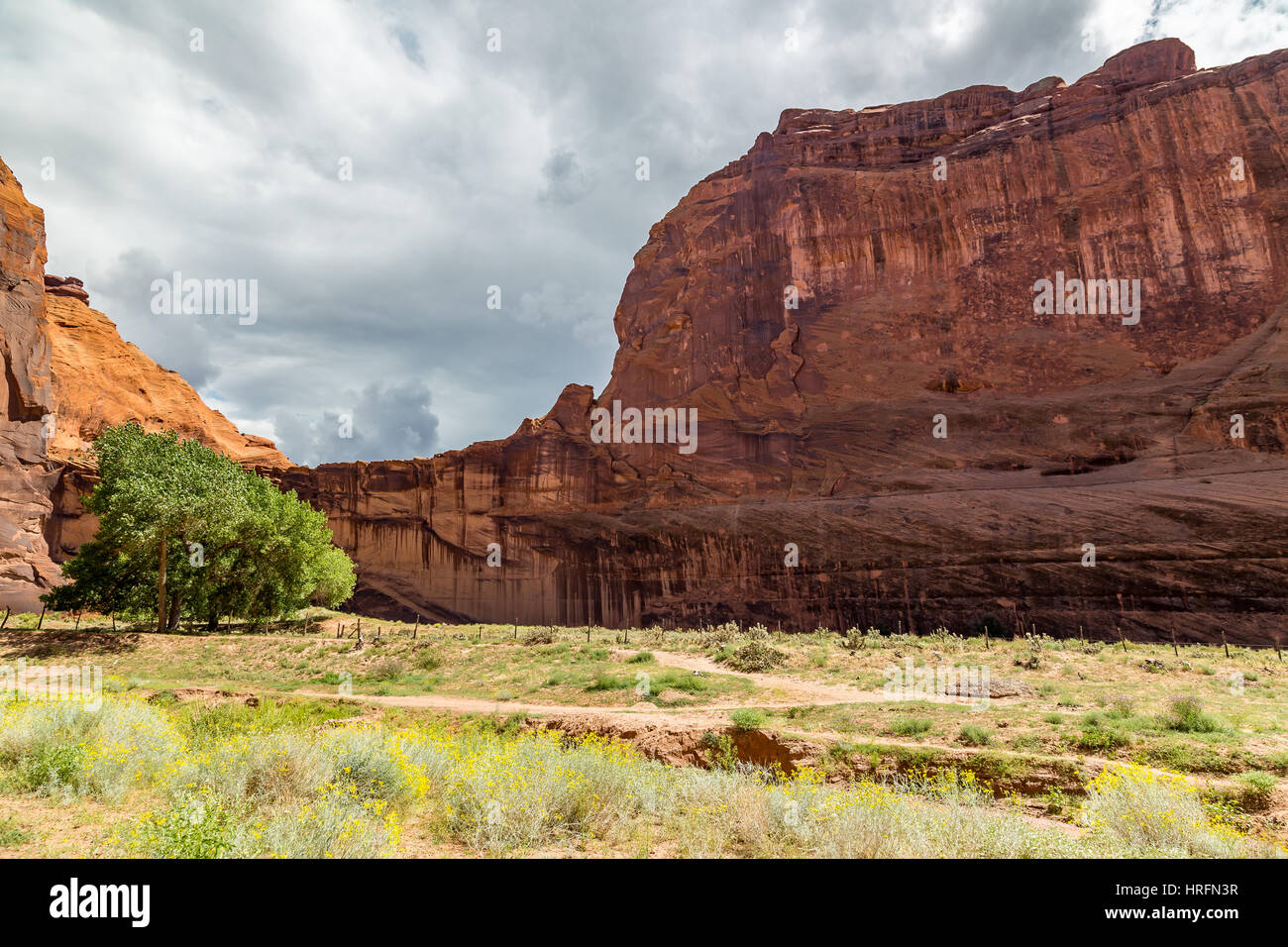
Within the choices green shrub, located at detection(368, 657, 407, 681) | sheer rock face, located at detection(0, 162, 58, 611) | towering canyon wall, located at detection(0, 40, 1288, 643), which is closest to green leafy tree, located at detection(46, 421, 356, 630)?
sheer rock face, located at detection(0, 162, 58, 611)

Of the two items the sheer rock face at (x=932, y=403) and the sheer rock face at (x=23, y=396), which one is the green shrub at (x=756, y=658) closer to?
the sheer rock face at (x=932, y=403)

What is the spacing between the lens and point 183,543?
28266 millimetres

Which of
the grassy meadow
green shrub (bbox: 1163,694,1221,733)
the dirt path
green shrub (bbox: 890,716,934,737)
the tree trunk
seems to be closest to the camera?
the grassy meadow

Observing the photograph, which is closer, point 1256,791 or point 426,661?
point 1256,791

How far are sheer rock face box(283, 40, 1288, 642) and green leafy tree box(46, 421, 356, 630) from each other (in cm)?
1816

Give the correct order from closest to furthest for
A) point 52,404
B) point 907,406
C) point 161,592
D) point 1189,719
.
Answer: point 1189,719 < point 161,592 < point 907,406 < point 52,404

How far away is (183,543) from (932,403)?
41265mm

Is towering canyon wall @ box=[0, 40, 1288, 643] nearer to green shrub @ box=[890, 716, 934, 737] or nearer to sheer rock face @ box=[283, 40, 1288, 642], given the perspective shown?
sheer rock face @ box=[283, 40, 1288, 642]

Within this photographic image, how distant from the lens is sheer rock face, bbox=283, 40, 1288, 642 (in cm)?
3319

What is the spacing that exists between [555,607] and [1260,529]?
39358 millimetres

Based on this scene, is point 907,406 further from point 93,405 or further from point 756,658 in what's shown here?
point 93,405

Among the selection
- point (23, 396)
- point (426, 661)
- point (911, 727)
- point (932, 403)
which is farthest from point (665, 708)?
point (23, 396)

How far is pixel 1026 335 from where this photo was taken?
3981 cm

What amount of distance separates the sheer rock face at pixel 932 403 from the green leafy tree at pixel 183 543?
18156 millimetres
